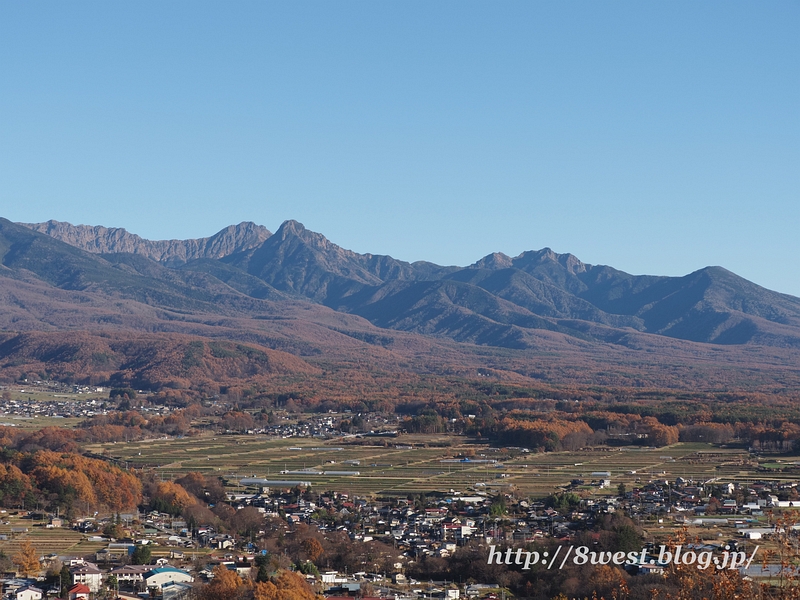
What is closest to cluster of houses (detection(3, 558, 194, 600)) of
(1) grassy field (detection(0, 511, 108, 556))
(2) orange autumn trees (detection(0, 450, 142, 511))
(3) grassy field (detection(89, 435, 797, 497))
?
(1) grassy field (detection(0, 511, 108, 556))

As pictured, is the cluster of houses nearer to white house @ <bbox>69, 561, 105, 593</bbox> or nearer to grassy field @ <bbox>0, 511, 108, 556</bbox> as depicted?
white house @ <bbox>69, 561, 105, 593</bbox>

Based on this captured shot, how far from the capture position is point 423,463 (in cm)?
6844

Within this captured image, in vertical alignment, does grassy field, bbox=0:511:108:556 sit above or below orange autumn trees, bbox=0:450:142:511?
below

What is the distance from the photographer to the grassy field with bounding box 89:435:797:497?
2251 inches

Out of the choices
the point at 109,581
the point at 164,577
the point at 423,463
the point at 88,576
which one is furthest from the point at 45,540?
the point at 423,463

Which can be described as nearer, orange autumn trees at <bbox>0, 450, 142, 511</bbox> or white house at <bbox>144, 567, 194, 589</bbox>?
white house at <bbox>144, 567, 194, 589</bbox>

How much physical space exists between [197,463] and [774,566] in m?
41.8

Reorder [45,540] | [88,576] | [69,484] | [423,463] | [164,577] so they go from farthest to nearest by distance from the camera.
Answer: [423,463], [69,484], [45,540], [164,577], [88,576]

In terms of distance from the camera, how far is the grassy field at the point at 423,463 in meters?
57.2

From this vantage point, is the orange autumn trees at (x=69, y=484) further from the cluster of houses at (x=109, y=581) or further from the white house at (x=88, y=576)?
the white house at (x=88, y=576)

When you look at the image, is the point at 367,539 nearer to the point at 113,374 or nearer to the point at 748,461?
the point at 748,461

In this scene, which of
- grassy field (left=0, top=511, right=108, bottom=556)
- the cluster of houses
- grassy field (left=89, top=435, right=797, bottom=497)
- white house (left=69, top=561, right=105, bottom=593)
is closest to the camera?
the cluster of houses

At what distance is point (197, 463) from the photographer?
66.5m

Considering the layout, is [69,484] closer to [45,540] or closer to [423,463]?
[45,540]
